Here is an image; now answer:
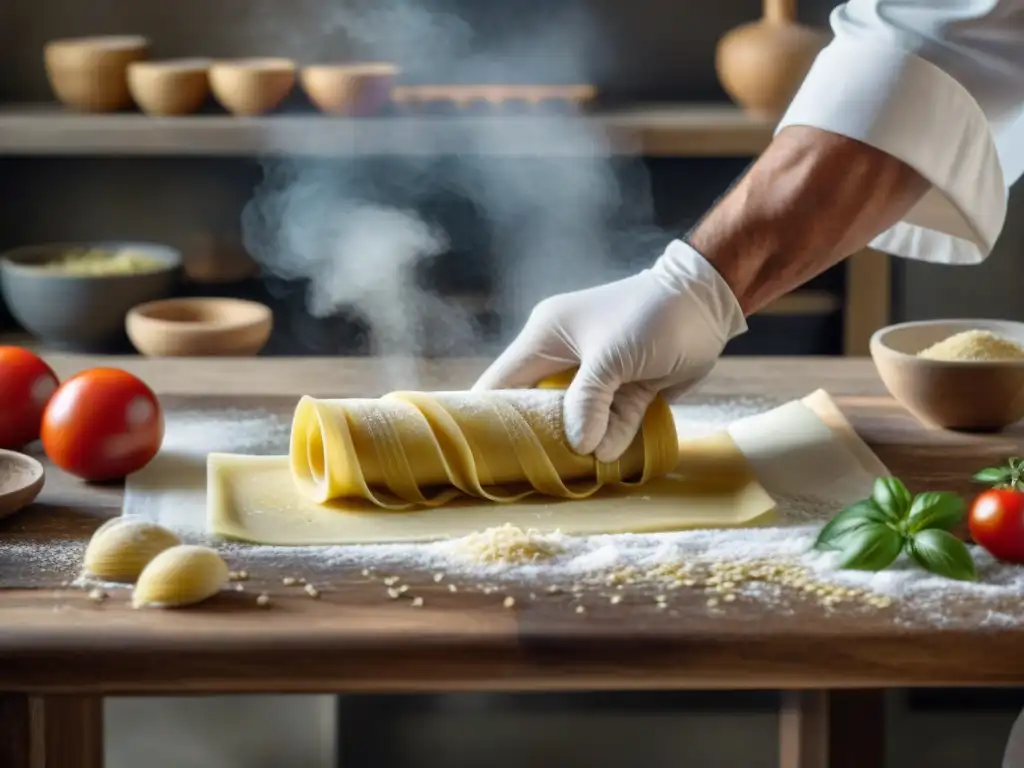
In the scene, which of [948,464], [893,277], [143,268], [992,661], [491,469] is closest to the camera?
[992,661]

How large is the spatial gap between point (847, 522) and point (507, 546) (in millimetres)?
299

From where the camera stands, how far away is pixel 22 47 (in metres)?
3.40

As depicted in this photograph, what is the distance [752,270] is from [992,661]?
1.98ft

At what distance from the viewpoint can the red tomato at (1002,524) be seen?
1270 millimetres

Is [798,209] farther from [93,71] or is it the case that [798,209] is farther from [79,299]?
[93,71]

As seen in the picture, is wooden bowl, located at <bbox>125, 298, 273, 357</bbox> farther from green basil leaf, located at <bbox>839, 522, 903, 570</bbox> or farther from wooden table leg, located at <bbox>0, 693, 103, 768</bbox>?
green basil leaf, located at <bbox>839, 522, 903, 570</bbox>

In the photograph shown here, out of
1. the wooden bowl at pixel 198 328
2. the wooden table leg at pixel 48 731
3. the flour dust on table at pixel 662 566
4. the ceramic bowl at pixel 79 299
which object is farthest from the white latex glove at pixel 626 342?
the ceramic bowl at pixel 79 299

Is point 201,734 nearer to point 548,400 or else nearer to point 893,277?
point 548,400

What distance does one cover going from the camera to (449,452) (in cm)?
147

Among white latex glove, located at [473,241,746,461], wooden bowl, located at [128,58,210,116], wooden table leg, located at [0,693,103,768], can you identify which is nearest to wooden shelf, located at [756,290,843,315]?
wooden bowl, located at [128,58,210,116]

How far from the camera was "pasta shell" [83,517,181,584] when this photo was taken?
48.9 inches

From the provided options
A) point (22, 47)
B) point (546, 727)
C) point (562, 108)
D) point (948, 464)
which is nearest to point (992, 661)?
point (948, 464)

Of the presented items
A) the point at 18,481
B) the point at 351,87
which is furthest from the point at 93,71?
the point at 18,481

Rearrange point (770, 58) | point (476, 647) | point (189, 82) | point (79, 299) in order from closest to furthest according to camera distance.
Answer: point (476, 647), point (79, 299), point (770, 58), point (189, 82)
